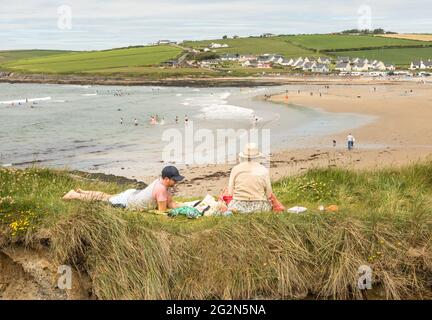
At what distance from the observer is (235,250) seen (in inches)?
253

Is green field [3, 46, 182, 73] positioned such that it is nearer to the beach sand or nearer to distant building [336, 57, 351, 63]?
distant building [336, 57, 351, 63]

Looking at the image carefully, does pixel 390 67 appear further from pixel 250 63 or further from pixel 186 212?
pixel 186 212

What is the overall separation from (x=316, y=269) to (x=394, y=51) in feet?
543

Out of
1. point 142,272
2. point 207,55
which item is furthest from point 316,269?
point 207,55

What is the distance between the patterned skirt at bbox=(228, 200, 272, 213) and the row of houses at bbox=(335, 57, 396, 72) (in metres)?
131

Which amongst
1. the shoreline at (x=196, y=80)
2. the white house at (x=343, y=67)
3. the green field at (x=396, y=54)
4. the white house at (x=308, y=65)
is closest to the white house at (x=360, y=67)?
the white house at (x=343, y=67)

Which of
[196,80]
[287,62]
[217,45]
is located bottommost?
[196,80]

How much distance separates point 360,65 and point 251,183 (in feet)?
450

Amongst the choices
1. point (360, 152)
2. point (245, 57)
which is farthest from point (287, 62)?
point (360, 152)

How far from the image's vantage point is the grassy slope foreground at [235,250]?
6188 mm

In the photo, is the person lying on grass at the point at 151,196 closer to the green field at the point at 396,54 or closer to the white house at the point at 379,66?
the white house at the point at 379,66

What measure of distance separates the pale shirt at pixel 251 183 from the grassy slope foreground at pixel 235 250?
0.91 metres

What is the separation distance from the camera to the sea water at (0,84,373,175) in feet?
87.7

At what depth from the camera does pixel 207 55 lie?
155 m
